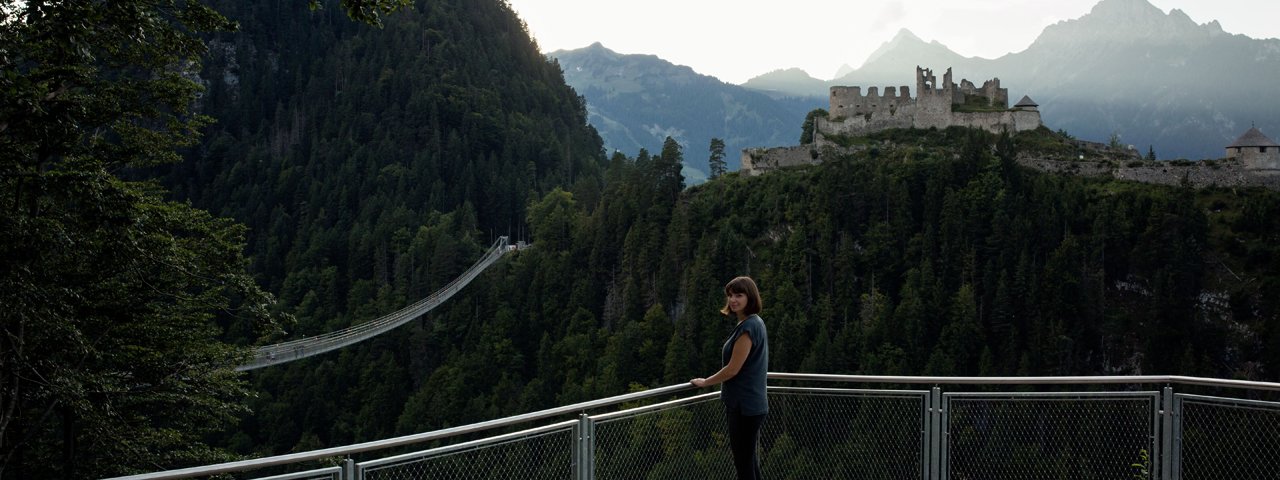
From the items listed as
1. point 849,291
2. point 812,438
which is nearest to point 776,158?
point 849,291

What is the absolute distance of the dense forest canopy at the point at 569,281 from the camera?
585 inches

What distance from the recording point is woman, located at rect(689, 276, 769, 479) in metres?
7.11

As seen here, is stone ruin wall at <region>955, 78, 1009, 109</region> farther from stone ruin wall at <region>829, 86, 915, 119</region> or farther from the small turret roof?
the small turret roof

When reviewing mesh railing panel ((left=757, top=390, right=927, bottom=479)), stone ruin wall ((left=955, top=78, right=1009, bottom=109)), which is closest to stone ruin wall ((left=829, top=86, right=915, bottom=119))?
stone ruin wall ((left=955, top=78, right=1009, bottom=109))

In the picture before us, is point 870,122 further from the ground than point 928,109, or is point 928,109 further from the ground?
point 928,109

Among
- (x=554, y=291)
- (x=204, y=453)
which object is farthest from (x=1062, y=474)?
(x=554, y=291)

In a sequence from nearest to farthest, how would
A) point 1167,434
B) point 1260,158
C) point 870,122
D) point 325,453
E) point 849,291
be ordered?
1. point 325,453
2. point 1167,434
3. point 1260,158
4. point 849,291
5. point 870,122

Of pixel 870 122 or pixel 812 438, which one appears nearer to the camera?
pixel 812 438

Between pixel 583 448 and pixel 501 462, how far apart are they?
2.05 ft

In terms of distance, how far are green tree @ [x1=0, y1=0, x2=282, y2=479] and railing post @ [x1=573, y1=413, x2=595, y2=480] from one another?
6559mm

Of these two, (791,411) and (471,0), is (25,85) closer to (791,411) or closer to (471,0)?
(791,411)

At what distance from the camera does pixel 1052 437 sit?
8.42 meters

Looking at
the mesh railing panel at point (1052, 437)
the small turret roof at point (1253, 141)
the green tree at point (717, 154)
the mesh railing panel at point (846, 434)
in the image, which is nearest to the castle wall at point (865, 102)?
the green tree at point (717, 154)

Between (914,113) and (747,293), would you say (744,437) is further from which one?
(914,113)
